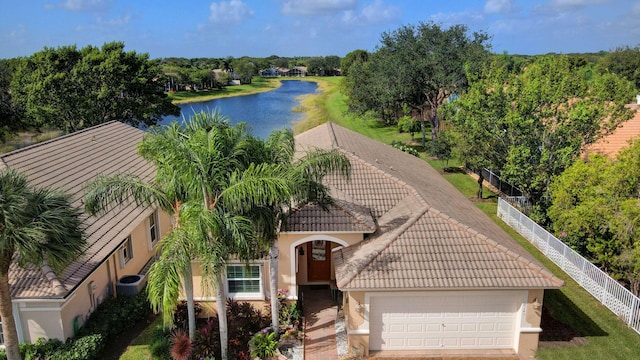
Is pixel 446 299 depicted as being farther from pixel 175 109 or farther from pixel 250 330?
pixel 175 109

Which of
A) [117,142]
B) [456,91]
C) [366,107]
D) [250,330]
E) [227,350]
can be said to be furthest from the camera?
[366,107]

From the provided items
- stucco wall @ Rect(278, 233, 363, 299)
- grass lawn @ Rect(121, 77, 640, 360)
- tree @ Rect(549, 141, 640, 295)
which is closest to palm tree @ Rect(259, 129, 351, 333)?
stucco wall @ Rect(278, 233, 363, 299)

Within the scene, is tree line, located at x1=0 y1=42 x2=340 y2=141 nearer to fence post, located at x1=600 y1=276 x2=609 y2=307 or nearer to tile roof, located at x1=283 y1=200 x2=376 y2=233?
tile roof, located at x1=283 y1=200 x2=376 y2=233

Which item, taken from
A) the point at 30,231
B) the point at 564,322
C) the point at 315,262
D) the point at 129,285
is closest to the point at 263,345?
the point at 315,262

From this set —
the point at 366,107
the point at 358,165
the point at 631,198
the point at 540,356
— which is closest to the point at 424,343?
the point at 540,356

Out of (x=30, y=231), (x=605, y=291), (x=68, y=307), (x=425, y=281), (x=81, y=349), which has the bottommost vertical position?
(x=605, y=291)

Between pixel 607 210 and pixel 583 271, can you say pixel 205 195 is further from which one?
pixel 583 271

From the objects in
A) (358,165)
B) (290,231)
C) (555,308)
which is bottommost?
(555,308)

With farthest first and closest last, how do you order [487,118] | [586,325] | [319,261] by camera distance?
[487,118] → [319,261] → [586,325]
